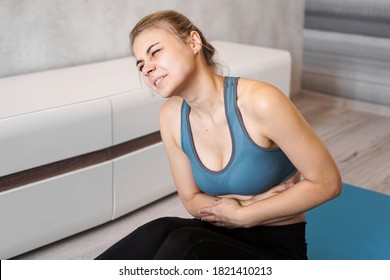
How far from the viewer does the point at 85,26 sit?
2.69 meters

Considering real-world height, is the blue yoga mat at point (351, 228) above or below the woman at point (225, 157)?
below

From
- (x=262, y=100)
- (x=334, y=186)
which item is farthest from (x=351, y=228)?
(x=262, y=100)

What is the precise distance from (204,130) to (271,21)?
7.68 feet

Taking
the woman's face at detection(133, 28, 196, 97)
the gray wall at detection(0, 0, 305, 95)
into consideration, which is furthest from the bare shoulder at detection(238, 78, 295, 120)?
the gray wall at detection(0, 0, 305, 95)

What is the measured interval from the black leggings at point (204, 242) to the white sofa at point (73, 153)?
709 mm

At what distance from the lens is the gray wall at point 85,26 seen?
245 centimetres

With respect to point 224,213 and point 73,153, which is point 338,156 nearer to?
point 73,153

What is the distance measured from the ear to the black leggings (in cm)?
41

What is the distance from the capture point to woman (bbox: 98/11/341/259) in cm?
135

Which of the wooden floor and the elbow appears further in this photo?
the wooden floor

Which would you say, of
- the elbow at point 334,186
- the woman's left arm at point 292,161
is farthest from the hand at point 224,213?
the elbow at point 334,186

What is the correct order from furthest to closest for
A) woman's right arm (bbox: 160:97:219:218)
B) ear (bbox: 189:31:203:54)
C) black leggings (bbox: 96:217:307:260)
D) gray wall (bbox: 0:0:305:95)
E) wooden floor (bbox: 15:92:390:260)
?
gray wall (bbox: 0:0:305:95)
wooden floor (bbox: 15:92:390:260)
woman's right arm (bbox: 160:97:219:218)
ear (bbox: 189:31:203:54)
black leggings (bbox: 96:217:307:260)

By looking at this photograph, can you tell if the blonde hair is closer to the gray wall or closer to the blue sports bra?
the blue sports bra

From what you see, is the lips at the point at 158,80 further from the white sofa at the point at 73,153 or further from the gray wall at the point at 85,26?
the gray wall at the point at 85,26
